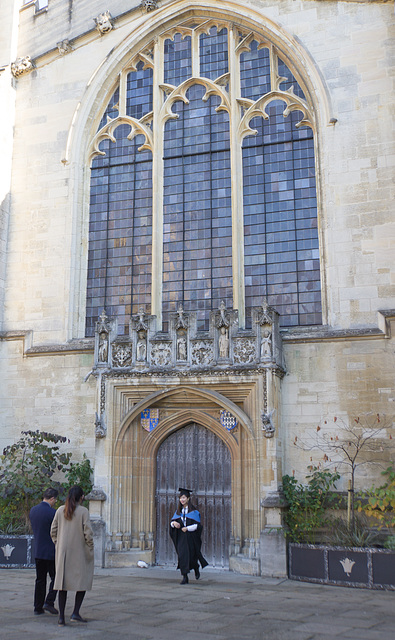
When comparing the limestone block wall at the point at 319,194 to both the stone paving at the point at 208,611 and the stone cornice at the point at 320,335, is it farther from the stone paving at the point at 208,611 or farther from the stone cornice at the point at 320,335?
the stone paving at the point at 208,611

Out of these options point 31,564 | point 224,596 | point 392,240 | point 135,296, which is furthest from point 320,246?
point 31,564

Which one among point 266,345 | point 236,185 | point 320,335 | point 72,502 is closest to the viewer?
point 72,502

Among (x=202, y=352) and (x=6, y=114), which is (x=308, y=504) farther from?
(x=6, y=114)

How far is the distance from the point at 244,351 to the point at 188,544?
363cm

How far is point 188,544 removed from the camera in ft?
33.9

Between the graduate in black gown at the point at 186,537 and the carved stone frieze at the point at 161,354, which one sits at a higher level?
the carved stone frieze at the point at 161,354

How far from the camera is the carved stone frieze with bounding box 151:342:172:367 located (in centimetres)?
1251

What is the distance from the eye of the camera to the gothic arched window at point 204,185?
13.7 meters

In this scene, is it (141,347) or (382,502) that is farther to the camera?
(141,347)

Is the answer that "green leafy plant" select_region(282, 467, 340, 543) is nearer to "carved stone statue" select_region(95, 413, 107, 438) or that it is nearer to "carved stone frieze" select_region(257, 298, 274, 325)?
"carved stone frieze" select_region(257, 298, 274, 325)

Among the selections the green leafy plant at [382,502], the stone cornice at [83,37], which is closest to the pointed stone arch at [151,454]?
the green leafy plant at [382,502]

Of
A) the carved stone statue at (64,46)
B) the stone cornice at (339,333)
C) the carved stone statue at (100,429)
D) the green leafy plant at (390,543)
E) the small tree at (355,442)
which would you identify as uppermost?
the carved stone statue at (64,46)

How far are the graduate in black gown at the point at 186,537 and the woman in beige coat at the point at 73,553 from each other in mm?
3137

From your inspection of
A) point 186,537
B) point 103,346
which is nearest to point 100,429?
point 103,346
